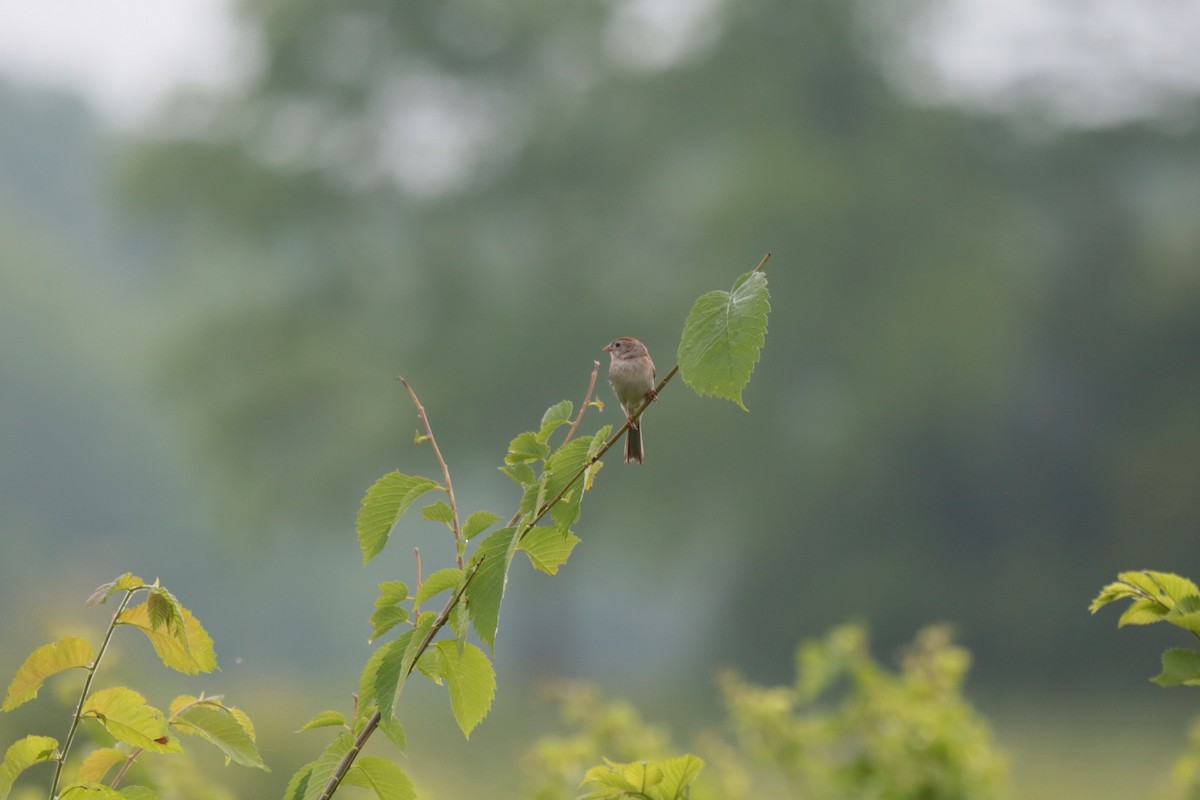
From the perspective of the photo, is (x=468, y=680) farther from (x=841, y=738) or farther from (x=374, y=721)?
(x=841, y=738)

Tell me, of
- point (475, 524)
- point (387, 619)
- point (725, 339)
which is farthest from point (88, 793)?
point (725, 339)

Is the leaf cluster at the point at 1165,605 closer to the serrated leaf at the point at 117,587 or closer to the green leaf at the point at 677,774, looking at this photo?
the green leaf at the point at 677,774

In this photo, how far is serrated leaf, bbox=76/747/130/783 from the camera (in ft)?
4.28

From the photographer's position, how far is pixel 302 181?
25875mm

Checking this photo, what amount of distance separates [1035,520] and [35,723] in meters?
19.7

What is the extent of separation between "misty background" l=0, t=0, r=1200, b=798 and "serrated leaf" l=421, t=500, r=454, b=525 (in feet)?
60.6

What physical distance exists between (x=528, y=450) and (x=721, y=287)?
67.9 feet

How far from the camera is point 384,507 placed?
4.57ft

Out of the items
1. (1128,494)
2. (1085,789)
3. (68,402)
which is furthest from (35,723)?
(68,402)

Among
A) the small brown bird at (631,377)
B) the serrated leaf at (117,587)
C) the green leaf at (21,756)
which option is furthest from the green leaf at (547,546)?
the small brown bird at (631,377)

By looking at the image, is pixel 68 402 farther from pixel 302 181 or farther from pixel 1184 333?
pixel 1184 333

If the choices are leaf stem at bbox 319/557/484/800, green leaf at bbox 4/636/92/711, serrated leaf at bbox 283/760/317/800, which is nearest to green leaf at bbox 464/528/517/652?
leaf stem at bbox 319/557/484/800

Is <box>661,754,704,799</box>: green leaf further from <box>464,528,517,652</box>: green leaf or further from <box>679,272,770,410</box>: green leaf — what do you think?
<box>679,272,770,410</box>: green leaf

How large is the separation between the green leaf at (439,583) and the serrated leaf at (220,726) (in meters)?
0.21
